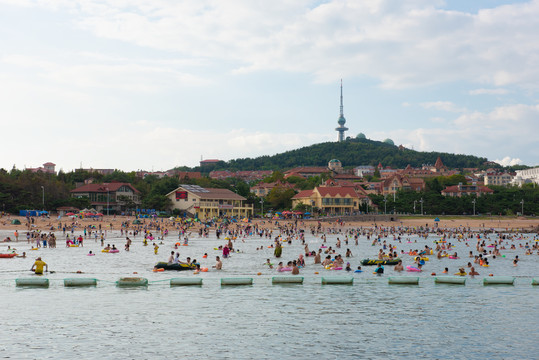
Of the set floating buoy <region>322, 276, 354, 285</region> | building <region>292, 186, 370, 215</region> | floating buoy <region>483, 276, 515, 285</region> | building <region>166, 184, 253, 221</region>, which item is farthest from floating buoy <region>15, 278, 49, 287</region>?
building <region>292, 186, 370, 215</region>

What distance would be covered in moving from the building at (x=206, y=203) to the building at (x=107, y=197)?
8884 mm

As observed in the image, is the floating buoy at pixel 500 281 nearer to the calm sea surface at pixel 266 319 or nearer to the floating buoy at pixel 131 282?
the calm sea surface at pixel 266 319

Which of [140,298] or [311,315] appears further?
[140,298]

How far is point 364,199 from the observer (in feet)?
424

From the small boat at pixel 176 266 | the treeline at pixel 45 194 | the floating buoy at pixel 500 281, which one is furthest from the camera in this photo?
the treeline at pixel 45 194

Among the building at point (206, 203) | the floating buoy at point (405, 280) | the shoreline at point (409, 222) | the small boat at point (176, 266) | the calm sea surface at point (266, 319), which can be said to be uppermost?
the building at point (206, 203)

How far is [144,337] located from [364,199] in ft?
369

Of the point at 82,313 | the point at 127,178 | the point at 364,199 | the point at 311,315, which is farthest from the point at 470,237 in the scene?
the point at 127,178

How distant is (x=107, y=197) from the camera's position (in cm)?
11125

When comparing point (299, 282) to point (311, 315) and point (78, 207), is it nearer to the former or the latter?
point (311, 315)

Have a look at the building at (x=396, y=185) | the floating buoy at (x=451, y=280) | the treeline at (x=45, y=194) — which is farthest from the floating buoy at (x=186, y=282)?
the building at (x=396, y=185)

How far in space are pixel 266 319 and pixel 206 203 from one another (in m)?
85.8

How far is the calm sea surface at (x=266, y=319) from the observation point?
1855cm

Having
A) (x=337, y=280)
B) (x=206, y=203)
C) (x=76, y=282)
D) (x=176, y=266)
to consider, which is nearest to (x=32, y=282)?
(x=76, y=282)
